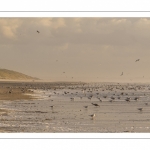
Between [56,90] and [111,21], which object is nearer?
[111,21]

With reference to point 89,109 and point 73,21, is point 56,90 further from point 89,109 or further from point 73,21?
point 73,21

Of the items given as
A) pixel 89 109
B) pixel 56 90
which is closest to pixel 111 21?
pixel 89 109

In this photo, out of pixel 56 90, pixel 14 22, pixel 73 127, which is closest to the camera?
pixel 14 22

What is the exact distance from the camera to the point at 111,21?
12219 millimetres

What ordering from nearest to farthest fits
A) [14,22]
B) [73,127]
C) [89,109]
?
[14,22], [73,127], [89,109]

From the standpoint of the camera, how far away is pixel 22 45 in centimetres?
1293

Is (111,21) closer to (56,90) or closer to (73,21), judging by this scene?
(73,21)
